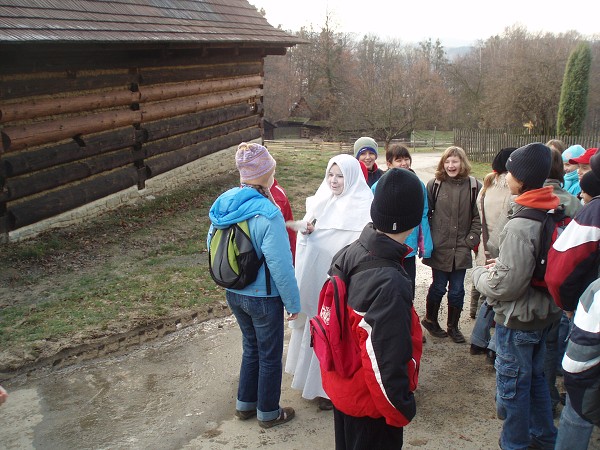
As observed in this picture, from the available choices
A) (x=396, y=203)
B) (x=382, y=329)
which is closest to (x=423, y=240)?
(x=396, y=203)

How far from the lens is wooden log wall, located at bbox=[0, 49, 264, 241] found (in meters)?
7.84

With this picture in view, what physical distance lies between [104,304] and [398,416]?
14.4 ft

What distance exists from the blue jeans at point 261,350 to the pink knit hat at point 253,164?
2.55ft

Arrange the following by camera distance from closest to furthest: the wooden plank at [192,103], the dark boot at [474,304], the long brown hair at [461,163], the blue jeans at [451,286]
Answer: the long brown hair at [461,163] < the blue jeans at [451,286] < the dark boot at [474,304] < the wooden plank at [192,103]

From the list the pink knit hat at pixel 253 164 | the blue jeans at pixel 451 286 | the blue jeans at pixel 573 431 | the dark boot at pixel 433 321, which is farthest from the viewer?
the dark boot at pixel 433 321

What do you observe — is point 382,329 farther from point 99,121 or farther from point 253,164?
point 99,121

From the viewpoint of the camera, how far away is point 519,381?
337 cm

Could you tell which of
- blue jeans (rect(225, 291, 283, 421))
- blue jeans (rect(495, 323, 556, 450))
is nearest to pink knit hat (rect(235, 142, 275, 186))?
blue jeans (rect(225, 291, 283, 421))

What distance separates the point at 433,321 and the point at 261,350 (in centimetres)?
219

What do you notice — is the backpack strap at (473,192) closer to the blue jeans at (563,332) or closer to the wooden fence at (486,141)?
the blue jeans at (563,332)

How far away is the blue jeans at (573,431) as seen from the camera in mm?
2951

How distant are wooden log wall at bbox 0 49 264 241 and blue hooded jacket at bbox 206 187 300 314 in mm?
5227

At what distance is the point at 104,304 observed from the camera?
604cm

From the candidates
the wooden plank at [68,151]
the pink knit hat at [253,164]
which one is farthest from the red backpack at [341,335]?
the wooden plank at [68,151]
